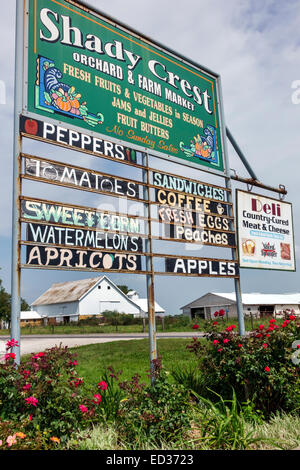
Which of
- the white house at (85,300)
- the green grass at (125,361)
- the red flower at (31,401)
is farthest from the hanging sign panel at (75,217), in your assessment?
the white house at (85,300)

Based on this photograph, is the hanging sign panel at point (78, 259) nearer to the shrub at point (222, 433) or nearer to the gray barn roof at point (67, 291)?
the shrub at point (222, 433)

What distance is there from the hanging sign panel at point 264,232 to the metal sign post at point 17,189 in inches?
239

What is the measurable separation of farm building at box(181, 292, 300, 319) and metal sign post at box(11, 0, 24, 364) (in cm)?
4670

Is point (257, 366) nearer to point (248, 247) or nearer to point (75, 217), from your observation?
point (75, 217)

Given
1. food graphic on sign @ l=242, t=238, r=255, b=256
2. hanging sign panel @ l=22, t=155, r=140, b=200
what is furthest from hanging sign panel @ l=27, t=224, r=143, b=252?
food graphic on sign @ l=242, t=238, r=255, b=256

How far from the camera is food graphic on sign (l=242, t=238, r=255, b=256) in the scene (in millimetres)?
10430

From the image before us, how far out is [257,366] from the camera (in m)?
6.42

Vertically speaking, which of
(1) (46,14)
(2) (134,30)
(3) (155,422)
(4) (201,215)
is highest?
(2) (134,30)

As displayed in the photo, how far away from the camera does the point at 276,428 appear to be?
18.4 feet

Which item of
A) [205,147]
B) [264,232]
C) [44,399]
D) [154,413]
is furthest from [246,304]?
[44,399]

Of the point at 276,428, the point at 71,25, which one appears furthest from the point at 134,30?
the point at 276,428

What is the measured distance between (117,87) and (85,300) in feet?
102
